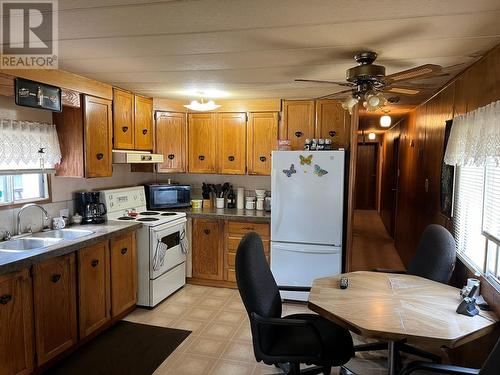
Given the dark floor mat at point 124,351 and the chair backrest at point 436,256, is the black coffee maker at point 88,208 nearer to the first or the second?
the dark floor mat at point 124,351

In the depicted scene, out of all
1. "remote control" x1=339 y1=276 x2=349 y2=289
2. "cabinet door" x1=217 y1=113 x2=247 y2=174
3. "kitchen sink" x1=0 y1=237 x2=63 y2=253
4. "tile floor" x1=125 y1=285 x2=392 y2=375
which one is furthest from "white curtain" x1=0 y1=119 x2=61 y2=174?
"remote control" x1=339 y1=276 x2=349 y2=289

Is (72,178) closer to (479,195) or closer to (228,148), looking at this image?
(228,148)

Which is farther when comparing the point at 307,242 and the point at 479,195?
the point at 307,242

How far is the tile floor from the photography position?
2.68 metres

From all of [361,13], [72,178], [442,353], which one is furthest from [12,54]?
Result: [442,353]

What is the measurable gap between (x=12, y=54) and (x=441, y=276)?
3274 mm

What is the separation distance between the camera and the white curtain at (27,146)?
2758mm

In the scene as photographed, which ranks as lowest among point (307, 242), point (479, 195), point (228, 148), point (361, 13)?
point (307, 242)

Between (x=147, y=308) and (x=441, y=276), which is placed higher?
(x=441, y=276)

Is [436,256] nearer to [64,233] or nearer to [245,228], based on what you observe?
[245,228]

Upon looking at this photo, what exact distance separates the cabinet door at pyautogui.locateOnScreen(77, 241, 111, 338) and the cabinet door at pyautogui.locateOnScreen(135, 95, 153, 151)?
1.37 meters

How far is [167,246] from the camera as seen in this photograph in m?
3.86

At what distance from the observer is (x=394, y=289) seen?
2.32 meters

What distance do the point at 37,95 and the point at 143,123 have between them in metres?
1.44
